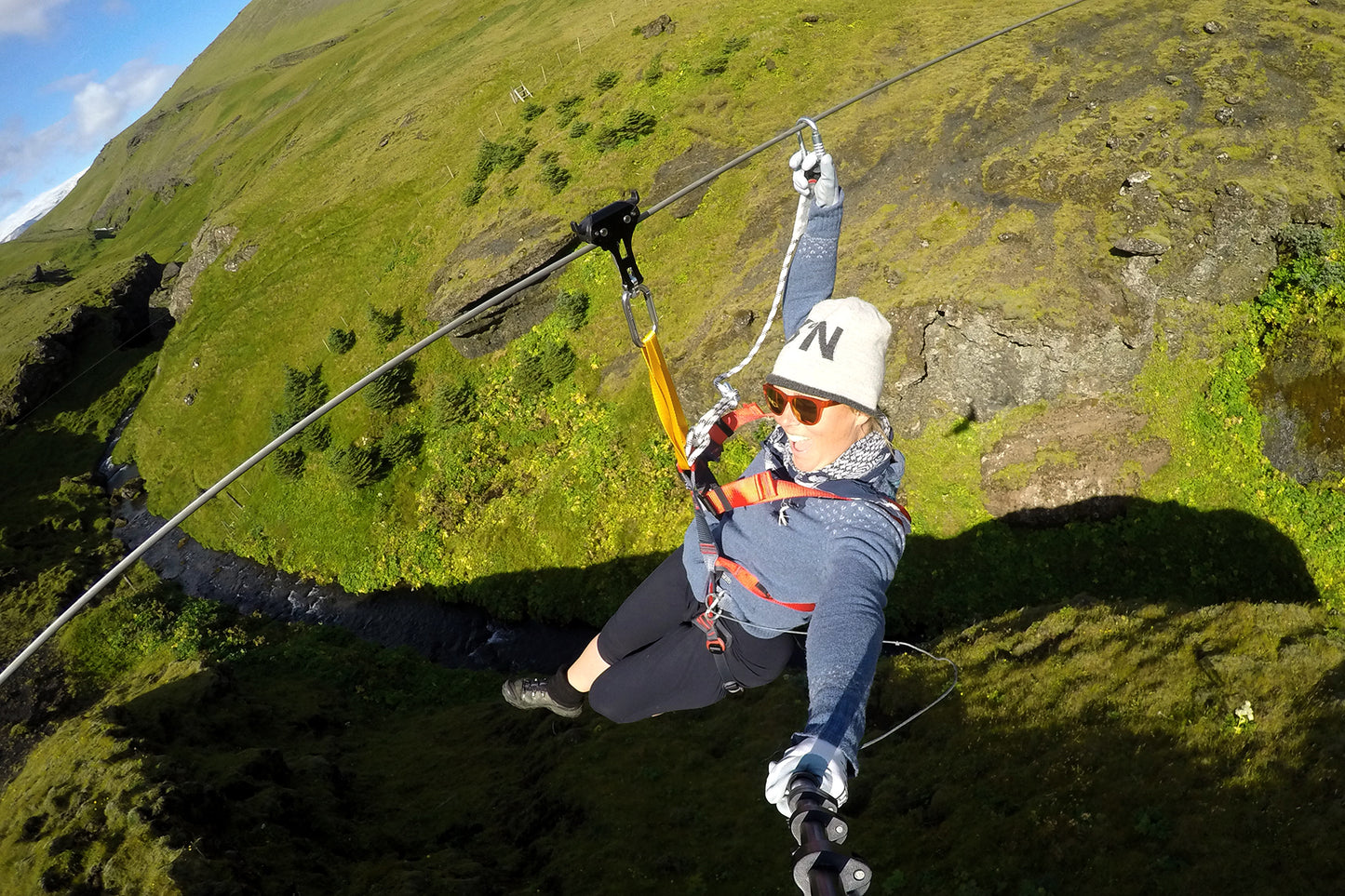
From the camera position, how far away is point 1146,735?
1018cm

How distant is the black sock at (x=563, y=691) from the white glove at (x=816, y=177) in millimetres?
5591

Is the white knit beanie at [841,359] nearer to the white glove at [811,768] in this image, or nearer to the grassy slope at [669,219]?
the white glove at [811,768]

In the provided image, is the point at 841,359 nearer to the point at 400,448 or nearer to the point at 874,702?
the point at 874,702

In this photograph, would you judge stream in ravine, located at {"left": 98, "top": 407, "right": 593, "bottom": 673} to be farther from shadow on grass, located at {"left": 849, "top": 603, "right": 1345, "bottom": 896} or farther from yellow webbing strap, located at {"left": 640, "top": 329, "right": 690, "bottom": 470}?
yellow webbing strap, located at {"left": 640, "top": 329, "right": 690, "bottom": 470}

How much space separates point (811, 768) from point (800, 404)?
2.28 m

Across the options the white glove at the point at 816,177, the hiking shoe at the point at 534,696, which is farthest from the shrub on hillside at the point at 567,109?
the hiking shoe at the point at 534,696

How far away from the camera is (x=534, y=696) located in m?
7.71

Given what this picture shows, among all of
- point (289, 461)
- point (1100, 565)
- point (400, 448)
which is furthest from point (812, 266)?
point (289, 461)

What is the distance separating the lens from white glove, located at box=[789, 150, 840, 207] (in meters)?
5.83

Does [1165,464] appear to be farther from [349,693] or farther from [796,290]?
[349,693]

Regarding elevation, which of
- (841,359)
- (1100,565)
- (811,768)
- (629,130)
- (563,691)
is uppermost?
(629,130)

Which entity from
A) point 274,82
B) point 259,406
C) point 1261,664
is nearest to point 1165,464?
point 1261,664

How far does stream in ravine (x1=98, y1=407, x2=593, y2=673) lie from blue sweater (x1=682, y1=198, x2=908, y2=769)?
19.5 m

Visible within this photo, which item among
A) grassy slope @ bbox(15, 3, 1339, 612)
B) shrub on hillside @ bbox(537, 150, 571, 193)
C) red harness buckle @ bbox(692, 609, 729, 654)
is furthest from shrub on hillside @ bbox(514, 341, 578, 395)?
red harness buckle @ bbox(692, 609, 729, 654)
